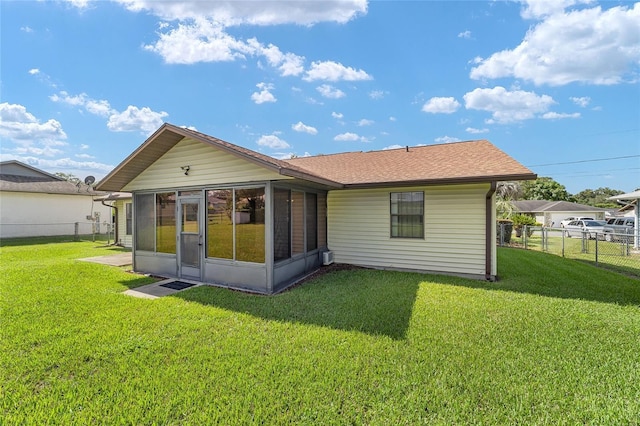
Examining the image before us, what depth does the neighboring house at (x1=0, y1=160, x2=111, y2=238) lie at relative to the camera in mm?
16797

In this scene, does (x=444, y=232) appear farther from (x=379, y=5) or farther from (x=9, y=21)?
(x=9, y=21)

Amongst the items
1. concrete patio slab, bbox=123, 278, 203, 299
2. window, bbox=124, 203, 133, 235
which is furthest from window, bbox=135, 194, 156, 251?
window, bbox=124, 203, 133, 235

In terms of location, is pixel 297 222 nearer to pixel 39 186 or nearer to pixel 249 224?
pixel 249 224

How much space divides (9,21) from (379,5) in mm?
11102

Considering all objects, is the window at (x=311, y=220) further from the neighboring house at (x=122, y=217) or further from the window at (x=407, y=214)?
the neighboring house at (x=122, y=217)

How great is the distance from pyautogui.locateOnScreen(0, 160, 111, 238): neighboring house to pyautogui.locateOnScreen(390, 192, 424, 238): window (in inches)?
651

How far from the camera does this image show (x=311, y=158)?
1227 cm

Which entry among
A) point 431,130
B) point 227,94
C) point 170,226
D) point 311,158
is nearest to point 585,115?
point 431,130

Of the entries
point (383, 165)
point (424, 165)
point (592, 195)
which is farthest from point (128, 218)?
point (592, 195)

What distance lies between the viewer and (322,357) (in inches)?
131

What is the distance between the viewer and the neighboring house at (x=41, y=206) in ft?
55.1

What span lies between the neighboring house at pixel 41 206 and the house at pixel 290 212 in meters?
11.7

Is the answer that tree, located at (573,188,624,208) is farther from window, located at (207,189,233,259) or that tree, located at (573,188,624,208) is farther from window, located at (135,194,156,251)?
window, located at (135,194,156,251)

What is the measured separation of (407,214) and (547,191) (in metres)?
54.4
